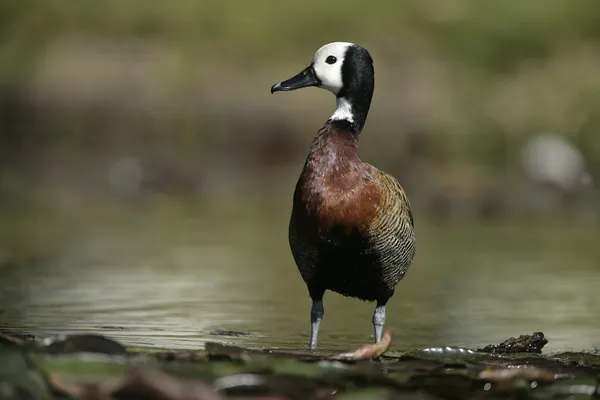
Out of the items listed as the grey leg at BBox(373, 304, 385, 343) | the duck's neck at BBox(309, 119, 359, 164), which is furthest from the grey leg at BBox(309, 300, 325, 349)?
the duck's neck at BBox(309, 119, 359, 164)

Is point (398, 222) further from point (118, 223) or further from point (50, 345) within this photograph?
point (118, 223)

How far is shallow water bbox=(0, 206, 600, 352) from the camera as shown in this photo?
311 inches

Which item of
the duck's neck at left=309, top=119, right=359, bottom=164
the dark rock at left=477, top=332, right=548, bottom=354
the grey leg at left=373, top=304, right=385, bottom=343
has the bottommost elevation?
the dark rock at left=477, top=332, right=548, bottom=354

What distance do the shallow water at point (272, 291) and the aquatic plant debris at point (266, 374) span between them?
51.9 inches

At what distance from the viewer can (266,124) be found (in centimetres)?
1808

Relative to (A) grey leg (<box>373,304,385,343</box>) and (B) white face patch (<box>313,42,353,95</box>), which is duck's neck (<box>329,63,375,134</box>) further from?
(A) grey leg (<box>373,304,385,343</box>)

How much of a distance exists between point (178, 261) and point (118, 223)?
2803 mm

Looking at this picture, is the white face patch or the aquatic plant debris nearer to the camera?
the aquatic plant debris

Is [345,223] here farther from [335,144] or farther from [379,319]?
[379,319]

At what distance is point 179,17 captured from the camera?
1980cm

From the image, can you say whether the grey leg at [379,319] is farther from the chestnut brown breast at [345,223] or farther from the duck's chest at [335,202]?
the duck's chest at [335,202]

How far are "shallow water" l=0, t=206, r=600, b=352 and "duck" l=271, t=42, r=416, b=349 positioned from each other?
0.39 meters

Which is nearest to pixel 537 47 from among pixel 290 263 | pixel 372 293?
pixel 290 263

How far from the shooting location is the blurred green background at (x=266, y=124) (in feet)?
45.5
